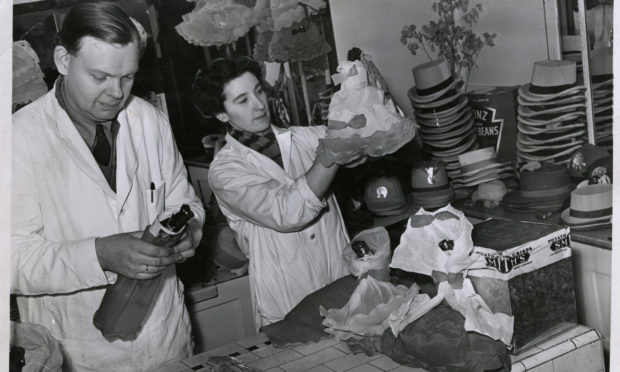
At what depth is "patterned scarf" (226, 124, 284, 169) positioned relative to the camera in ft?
6.49

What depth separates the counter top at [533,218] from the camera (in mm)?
1925

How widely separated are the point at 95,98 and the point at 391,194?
1169mm

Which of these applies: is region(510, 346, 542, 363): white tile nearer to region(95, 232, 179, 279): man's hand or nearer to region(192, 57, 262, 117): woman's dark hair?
region(95, 232, 179, 279): man's hand

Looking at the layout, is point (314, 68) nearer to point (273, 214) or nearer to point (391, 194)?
point (391, 194)

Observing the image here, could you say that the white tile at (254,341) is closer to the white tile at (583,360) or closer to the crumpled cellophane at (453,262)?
the crumpled cellophane at (453,262)

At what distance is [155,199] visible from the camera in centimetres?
185

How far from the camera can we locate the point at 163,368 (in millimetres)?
1445

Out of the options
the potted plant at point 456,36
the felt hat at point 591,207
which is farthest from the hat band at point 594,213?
the potted plant at point 456,36

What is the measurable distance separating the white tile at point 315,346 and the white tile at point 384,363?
0.40 ft

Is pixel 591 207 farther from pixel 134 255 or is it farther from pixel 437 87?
pixel 134 255

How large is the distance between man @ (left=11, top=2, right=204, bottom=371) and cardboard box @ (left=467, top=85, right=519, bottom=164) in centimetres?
122

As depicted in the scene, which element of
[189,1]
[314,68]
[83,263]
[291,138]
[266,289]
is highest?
[189,1]

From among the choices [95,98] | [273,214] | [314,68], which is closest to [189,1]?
[314,68]

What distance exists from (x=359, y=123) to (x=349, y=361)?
22.7 inches
